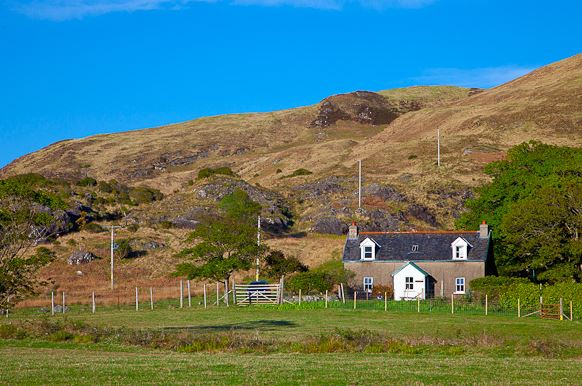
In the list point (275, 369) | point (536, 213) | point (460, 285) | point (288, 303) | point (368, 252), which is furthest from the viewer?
point (368, 252)

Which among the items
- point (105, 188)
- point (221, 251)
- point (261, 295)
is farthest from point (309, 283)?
point (105, 188)

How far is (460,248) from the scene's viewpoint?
70.4 meters

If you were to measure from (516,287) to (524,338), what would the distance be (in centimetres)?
1723

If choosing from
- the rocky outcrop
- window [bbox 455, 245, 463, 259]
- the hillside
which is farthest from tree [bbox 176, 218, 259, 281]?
the rocky outcrop

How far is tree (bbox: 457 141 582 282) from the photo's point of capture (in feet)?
204

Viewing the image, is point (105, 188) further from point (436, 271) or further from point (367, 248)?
point (436, 271)

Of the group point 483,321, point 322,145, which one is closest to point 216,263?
point 483,321

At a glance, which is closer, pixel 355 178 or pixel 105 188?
pixel 355 178

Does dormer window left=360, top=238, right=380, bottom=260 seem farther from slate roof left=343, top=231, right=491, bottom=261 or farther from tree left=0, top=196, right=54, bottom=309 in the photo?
tree left=0, top=196, right=54, bottom=309

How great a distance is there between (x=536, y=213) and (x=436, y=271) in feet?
36.2

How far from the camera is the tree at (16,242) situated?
35906mm

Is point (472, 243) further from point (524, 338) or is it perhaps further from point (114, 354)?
point (114, 354)

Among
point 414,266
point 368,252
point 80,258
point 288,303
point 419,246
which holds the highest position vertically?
point 419,246

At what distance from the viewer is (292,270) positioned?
3000 inches
